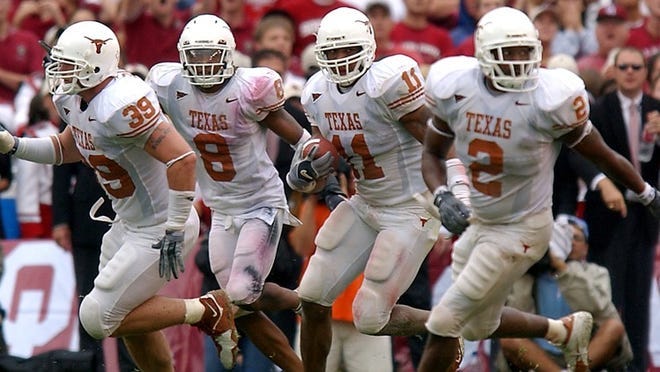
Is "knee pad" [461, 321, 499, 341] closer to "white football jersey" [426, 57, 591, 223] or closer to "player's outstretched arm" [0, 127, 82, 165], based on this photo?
"white football jersey" [426, 57, 591, 223]

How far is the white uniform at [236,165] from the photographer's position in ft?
26.1

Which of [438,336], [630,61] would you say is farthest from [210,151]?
[630,61]

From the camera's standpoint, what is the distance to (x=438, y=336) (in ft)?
24.3

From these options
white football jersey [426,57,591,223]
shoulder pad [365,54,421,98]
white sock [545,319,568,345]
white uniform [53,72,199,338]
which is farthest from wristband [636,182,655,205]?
white uniform [53,72,199,338]

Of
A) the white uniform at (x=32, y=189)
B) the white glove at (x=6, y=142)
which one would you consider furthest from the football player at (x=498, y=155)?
the white uniform at (x=32, y=189)

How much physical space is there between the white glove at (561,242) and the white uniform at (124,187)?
86.8 inches

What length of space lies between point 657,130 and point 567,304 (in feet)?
3.76

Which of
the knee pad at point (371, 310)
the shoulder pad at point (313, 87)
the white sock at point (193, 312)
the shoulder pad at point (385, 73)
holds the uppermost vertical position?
the shoulder pad at point (385, 73)

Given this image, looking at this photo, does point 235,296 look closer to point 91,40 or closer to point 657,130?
point 91,40

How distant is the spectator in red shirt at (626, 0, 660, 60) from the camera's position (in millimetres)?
11406

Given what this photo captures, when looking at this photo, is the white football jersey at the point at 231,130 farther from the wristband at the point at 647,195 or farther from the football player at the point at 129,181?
the wristband at the point at 647,195

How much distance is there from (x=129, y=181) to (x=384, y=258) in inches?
49.9

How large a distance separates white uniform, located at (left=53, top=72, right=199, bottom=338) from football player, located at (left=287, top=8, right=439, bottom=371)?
69 cm

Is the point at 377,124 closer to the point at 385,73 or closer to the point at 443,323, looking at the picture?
the point at 385,73
